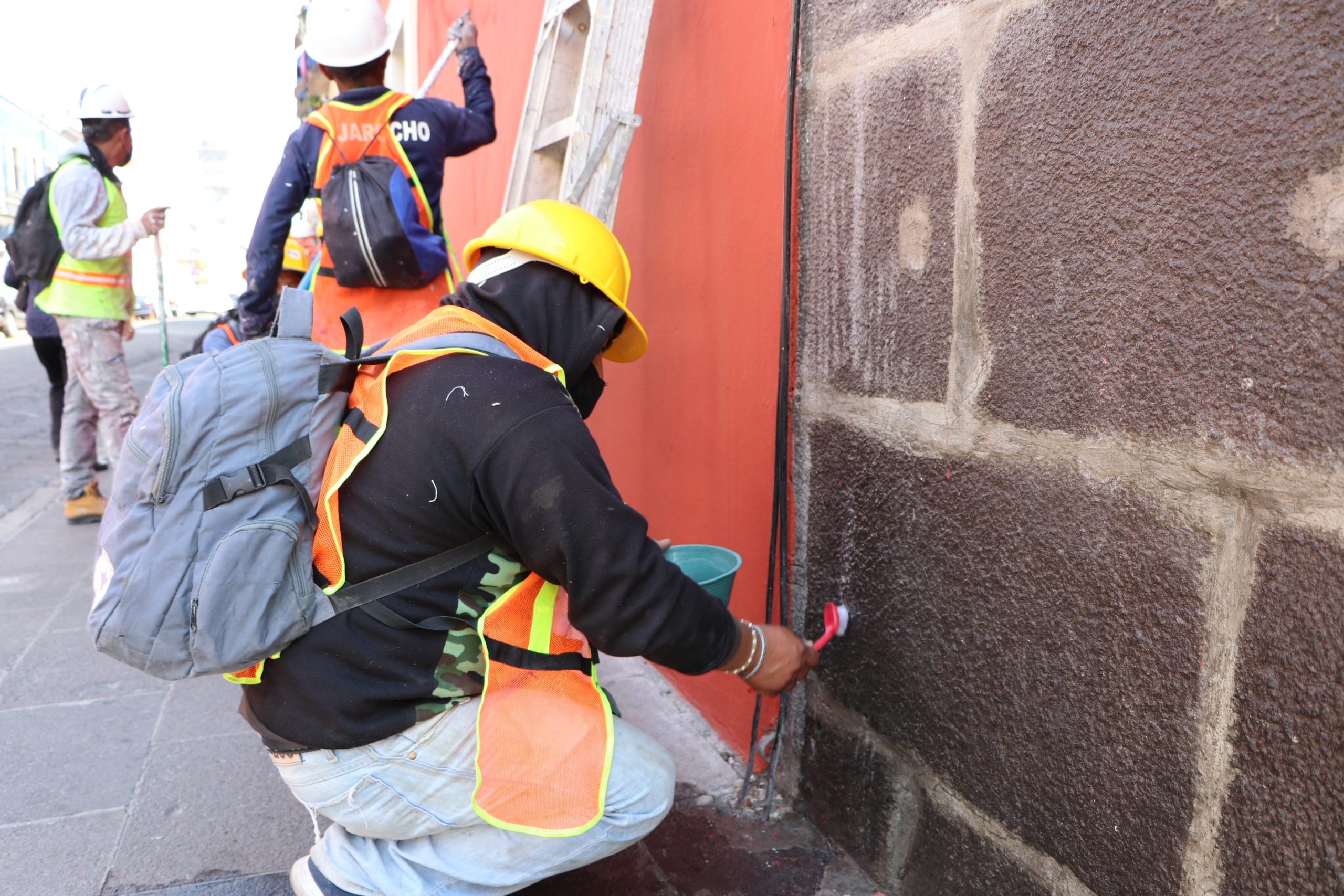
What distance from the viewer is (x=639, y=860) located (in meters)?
2.27

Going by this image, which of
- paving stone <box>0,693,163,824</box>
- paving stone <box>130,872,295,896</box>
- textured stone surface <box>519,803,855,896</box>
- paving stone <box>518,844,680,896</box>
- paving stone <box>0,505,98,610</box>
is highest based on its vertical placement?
textured stone surface <box>519,803,855,896</box>

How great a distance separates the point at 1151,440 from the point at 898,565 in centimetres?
67

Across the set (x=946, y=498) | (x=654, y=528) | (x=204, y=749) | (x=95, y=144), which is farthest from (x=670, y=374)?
(x=95, y=144)

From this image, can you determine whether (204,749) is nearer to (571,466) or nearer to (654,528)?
(654,528)

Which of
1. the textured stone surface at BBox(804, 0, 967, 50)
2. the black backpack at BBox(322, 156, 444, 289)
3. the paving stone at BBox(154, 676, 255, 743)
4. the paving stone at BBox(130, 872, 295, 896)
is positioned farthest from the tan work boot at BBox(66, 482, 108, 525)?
the textured stone surface at BBox(804, 0, 967, 50)

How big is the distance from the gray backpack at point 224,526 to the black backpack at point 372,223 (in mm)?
1422

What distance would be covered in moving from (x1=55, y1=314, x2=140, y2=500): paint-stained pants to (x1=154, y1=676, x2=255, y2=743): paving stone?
2.15 metres

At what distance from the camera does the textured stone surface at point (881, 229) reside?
173 cm

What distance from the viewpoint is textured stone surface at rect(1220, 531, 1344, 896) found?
3.68 feet

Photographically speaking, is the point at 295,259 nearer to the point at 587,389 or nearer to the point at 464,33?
the point at 464,33

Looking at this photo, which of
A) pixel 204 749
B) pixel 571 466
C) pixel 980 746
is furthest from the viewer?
pixel 204 749

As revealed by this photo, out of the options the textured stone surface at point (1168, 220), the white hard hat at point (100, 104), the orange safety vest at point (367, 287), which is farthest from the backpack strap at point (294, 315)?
the white hard hat at point (100, 104)

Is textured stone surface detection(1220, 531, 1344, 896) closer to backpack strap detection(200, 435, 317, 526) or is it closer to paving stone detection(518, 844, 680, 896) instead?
paving stone detection(518, 844, 680, 896)

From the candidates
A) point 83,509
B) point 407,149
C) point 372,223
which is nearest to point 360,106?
point 407,149
